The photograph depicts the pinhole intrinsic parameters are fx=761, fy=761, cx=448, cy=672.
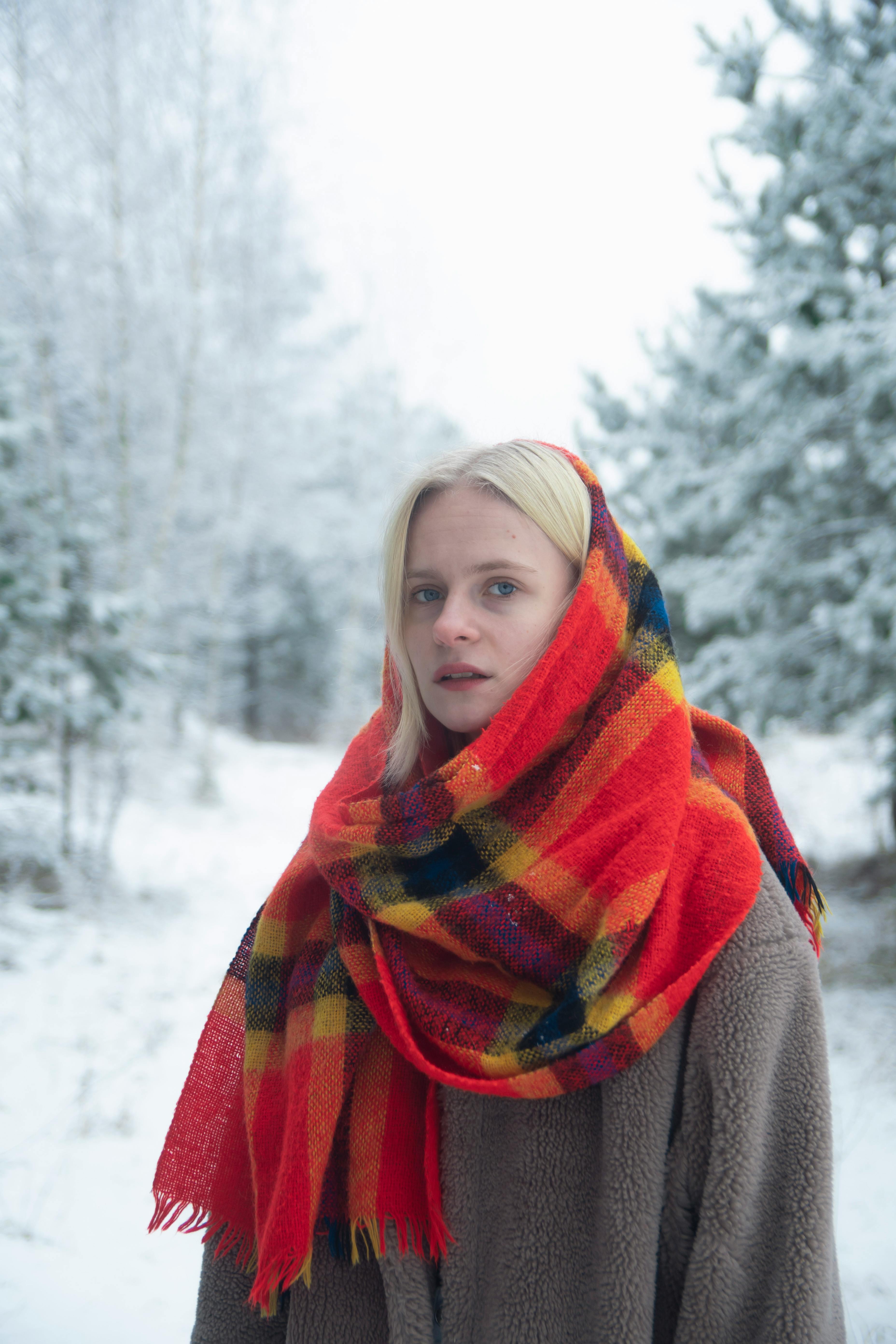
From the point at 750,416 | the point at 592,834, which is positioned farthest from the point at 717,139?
the point at 592,834

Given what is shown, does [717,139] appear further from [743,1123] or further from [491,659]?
[743,1123]

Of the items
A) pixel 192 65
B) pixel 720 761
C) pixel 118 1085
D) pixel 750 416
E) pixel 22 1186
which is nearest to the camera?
pixel 720 761

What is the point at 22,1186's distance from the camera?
98.7 inches

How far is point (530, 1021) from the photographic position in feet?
3.35

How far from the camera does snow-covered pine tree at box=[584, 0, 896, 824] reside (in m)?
3.48

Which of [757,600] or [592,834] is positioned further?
[757,600]

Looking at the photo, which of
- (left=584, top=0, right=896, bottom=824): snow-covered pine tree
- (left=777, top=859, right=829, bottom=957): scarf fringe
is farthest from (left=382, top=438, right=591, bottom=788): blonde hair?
(left=584, top=0, right=896, bottom=824): snow-covered pine tree

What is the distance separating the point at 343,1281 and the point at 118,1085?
2519mm

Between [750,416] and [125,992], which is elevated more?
[750,416]

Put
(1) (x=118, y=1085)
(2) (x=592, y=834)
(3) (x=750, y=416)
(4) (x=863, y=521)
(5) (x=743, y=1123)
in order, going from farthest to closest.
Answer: (3) (x=750, y=416), (4) (x=863, y=521), (1) (x=118, y=1085), (2) (x=592, y=834), (5) (x=743, y=1123)

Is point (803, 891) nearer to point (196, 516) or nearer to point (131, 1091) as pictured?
point (131, 1091)

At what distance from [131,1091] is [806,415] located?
4.38 m

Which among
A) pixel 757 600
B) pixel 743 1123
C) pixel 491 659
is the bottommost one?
pixel 743 1123

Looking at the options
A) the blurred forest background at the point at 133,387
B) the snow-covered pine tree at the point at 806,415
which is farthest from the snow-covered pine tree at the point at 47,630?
the snow-covered pine tree at the point at 806,415
